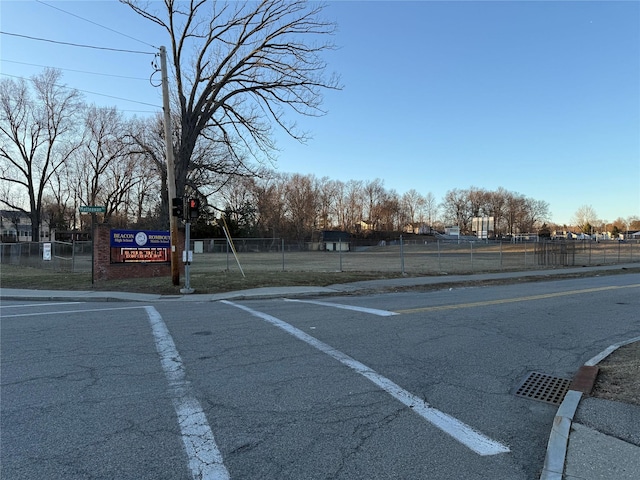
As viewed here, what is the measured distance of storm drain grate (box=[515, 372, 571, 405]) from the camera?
4848mm

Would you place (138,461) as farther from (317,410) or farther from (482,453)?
(482,453)

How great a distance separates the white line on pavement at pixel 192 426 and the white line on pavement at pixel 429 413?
2.03 metres

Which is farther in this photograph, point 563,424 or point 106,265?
point 106,265

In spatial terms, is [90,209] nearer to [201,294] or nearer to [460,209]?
[201,294]

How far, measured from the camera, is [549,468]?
3158mm

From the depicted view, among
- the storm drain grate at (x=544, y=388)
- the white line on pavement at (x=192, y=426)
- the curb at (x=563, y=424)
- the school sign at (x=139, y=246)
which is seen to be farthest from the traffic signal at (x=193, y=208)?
the curb at (x=563, y=424)

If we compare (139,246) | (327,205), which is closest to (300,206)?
(327,205)

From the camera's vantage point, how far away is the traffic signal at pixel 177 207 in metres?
15.0

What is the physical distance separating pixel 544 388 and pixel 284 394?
3.16m

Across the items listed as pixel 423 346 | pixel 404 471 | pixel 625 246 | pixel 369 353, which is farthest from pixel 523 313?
pixel 625 246

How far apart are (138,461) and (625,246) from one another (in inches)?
2792

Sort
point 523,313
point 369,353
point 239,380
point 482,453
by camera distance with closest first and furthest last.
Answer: point 482,453, point 239,380, point 369,353, point 523,313

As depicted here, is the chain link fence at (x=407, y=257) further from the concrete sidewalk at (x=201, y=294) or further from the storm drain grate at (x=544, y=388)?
the storm drain grate at (x=544, y=388)

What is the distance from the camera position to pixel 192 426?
395 centimetres
